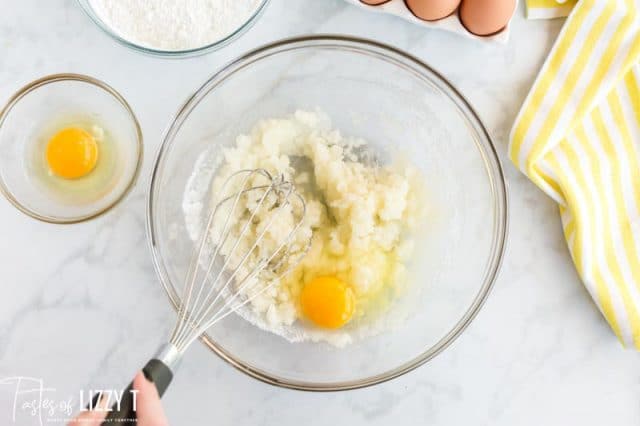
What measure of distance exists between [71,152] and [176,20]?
0.34 meters

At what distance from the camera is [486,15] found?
1.11m

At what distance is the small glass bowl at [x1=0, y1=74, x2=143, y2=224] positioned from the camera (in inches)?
47.4

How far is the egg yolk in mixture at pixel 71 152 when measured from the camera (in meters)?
1.20

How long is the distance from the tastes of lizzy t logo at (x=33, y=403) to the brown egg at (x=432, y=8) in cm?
99

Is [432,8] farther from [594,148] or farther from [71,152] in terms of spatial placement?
[71,152]

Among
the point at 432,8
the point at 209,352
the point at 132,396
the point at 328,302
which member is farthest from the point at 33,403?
the point at 432,8

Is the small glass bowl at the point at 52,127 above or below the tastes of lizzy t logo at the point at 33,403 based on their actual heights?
above

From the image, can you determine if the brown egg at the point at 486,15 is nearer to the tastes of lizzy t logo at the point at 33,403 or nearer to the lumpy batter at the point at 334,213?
the lumpy batter at the point at 334,213

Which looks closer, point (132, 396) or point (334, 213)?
point (132, 396)

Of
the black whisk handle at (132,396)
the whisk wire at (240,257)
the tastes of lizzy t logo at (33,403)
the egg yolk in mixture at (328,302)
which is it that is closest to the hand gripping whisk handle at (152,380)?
the black whisk handle at (132,396)

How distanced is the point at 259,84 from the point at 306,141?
0.15 metres

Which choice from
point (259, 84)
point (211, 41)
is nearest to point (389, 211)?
point (259, 84)

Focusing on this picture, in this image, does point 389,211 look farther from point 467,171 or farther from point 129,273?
point 129,273

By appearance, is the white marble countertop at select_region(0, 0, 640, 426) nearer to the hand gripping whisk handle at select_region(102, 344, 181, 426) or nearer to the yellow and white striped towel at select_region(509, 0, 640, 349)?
the yellow and white striped towel at select_region(509, 0, 640, 349)
